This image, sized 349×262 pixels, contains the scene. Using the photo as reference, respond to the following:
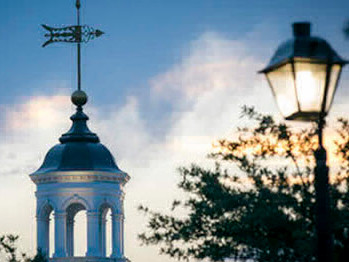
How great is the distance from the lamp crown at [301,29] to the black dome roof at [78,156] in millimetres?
75476

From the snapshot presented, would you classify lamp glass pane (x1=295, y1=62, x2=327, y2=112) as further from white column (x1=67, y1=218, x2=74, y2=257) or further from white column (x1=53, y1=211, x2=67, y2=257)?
white column (x1=67, y1=218, x2=74, y2=257)

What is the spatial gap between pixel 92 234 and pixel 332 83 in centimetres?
7541

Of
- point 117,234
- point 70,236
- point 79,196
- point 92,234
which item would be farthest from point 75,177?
point 117,234

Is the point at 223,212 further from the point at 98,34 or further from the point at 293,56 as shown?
the point at 98,34

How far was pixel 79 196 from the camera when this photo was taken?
8931cm

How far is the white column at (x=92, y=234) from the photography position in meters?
89.2

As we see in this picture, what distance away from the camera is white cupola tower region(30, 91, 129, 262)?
3497 inches

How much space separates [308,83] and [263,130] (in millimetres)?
22491

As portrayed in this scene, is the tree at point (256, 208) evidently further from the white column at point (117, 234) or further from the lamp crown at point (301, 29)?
the white column at point (117, 234)

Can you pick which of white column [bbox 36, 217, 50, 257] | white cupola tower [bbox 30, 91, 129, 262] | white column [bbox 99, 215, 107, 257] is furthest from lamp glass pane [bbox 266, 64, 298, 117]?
white column [bbox 99, 215, 107, 257]

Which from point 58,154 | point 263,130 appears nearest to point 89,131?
point 58,154

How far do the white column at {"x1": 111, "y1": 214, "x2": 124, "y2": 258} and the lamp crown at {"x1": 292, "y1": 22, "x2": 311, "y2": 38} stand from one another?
2969 inches

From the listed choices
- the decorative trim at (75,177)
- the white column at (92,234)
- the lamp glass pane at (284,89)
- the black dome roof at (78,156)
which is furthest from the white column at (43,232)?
the lamp glass pane at (284,89)

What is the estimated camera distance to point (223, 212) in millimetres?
34469
